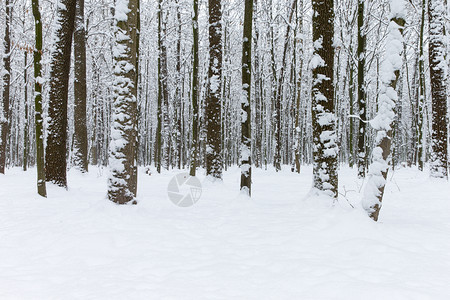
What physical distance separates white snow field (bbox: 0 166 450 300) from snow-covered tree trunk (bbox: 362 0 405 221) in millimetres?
362

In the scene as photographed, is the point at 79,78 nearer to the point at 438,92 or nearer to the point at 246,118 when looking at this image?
the point at 246,118

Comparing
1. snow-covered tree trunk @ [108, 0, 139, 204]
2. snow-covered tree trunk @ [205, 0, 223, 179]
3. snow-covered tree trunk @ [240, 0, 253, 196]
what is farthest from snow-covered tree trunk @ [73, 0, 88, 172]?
snow-covered tree trunk @ [240, 0, 253, 196]

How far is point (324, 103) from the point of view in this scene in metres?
5.50

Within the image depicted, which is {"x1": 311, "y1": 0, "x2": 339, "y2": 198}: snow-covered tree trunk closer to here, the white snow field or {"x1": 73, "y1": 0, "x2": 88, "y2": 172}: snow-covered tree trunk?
the white snow field

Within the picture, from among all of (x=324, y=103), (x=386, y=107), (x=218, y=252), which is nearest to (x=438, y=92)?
(x=324, y=103)

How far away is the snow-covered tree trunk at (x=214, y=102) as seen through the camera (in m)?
9.01

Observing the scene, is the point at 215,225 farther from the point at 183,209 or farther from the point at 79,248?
the point at 79,248

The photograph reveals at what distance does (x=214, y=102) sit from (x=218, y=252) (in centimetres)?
621

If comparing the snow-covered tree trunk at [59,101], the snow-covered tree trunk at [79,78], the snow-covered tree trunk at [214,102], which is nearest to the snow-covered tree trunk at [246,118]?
the snow-covered tree trunk at [214,102]

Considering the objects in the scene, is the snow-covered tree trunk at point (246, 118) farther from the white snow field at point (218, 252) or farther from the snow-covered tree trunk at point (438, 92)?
the snow-covered tree trunk at point (438, 92)

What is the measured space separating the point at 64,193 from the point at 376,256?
621 centimetres

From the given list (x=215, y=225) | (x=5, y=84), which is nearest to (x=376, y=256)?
(x=215, y=225)

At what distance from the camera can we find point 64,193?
654cm

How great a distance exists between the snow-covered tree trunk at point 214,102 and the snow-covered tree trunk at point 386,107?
201 inches
